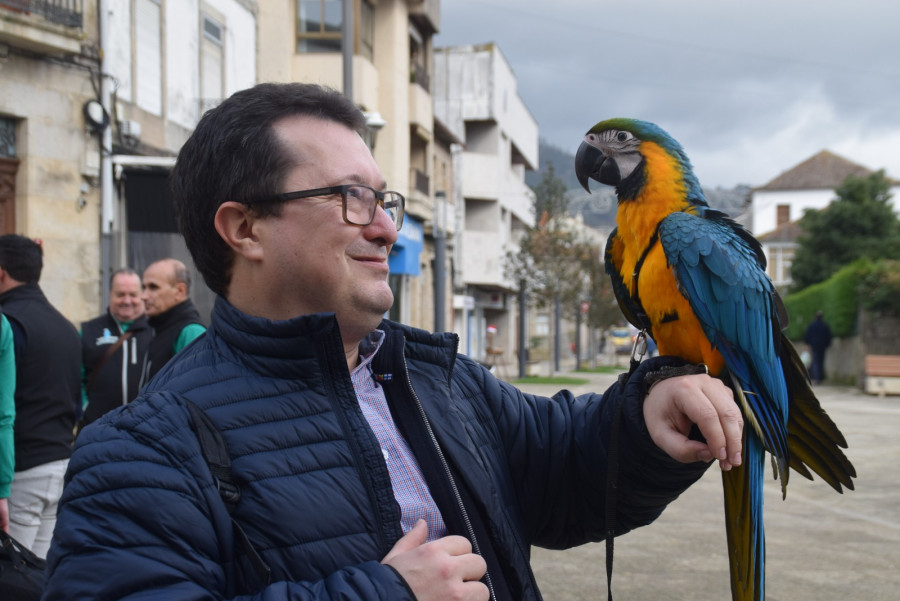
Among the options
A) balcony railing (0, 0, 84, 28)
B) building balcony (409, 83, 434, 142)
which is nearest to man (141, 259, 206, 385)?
balcony railing (0, 0, 84, 28)

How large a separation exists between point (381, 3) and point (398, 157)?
380 centimetres

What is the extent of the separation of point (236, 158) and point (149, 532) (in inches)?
28.4

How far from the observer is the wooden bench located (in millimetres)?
19062

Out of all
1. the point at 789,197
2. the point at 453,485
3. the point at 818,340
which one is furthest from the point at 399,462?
the point at 789,197

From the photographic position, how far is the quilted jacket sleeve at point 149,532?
131cm

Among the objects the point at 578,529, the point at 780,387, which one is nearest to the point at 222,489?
the point at 578,529

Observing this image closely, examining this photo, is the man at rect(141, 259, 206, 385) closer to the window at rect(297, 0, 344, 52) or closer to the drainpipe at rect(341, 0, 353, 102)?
the drainpipe at rect(341, 0, 353, 102)

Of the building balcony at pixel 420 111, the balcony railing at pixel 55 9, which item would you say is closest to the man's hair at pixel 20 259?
the balcony railing at pixel 55 9

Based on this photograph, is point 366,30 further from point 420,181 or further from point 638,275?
point 638,275

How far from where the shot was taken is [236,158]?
169 cm

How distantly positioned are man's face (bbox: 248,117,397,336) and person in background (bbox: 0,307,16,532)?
280 centimetres

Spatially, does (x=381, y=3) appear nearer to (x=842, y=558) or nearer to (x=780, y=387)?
(x=842, y=558)

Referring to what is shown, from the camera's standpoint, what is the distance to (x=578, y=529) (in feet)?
7.03

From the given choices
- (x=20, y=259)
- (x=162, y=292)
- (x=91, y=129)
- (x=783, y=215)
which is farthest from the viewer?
(x=783, y=215)
